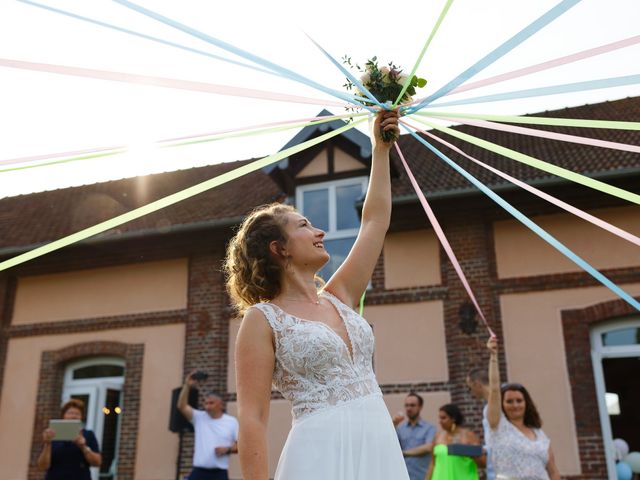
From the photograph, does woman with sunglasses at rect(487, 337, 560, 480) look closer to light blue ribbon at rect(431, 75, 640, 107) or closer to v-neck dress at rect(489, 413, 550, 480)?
v-neck dress at rect(489, 413, 550, 480)

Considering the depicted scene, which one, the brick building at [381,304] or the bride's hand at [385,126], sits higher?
the brick building at [381,304]

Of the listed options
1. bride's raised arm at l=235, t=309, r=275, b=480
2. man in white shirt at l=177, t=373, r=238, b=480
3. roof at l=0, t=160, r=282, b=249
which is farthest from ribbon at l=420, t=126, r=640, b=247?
roof at l=0, t=160, r=282, b=249

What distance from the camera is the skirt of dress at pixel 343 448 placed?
2182 millimetres

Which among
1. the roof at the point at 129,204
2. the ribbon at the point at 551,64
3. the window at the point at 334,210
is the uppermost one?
the roof at the point at 129,204

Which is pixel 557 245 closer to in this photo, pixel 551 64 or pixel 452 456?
pixel 551 64

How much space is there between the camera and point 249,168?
10.9ft

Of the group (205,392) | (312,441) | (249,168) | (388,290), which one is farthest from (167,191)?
(312,441)

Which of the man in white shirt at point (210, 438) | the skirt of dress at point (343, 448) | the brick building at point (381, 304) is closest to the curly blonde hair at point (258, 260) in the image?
the skirt of dress at point (343, 448)

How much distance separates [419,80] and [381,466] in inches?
77.5

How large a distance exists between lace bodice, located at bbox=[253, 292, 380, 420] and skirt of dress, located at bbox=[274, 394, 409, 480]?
0.14 ft

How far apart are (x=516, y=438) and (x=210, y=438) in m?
4.39

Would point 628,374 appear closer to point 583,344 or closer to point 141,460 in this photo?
point 583,344

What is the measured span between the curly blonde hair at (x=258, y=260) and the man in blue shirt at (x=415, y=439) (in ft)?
19.6

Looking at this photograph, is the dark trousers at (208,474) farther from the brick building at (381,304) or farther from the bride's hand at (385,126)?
the bride's hand at (385,126)
